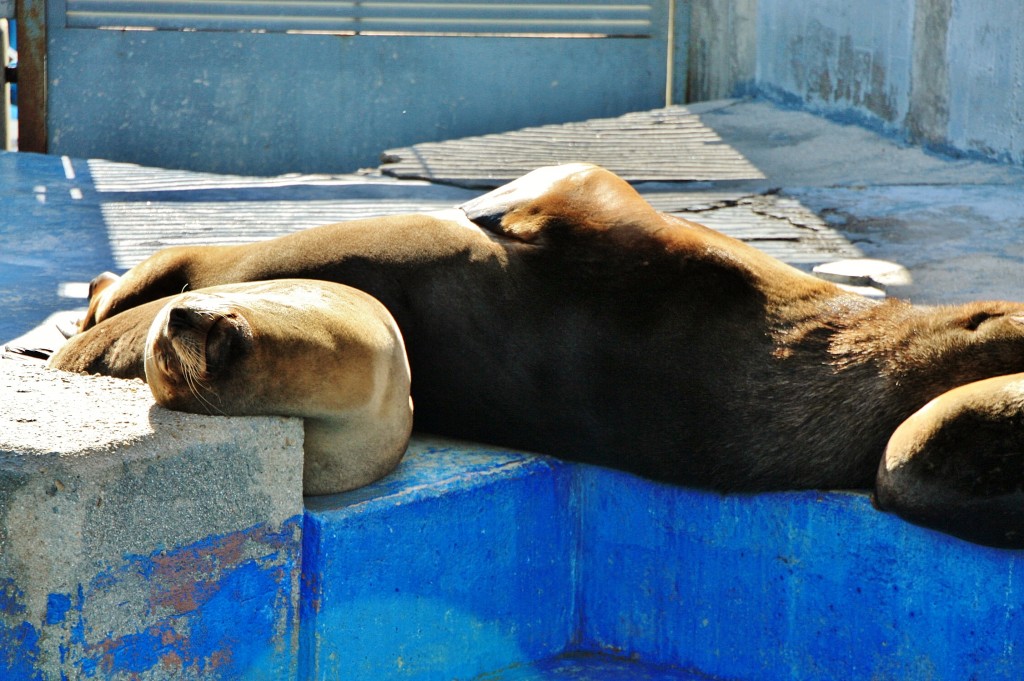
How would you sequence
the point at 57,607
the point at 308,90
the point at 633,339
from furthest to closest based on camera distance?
1. the point at 308,90
2. the point at 633,339
3. the point at 57,607

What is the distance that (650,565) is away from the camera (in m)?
3.64

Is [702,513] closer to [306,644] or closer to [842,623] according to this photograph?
[842,623]

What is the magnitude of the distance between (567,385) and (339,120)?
28.1 ft

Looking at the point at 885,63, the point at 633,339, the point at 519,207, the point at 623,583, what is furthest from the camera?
the point at 885,63

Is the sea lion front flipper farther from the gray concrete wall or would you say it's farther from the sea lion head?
the gray concrete wall

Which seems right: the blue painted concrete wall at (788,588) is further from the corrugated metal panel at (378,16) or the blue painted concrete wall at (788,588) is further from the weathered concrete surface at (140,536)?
the corrugated metal panel at (378,16)

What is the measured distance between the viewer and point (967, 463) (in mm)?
2816

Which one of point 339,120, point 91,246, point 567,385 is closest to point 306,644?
point 567,385

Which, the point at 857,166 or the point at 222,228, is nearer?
the point at 222,228

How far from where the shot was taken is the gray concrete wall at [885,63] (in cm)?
846

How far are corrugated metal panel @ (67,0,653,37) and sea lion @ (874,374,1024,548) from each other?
9.22 m

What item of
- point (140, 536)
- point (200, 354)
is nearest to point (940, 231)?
point (200, 354)

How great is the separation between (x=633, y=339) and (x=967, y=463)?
864 mm

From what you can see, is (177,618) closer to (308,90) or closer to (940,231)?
(940,231)
